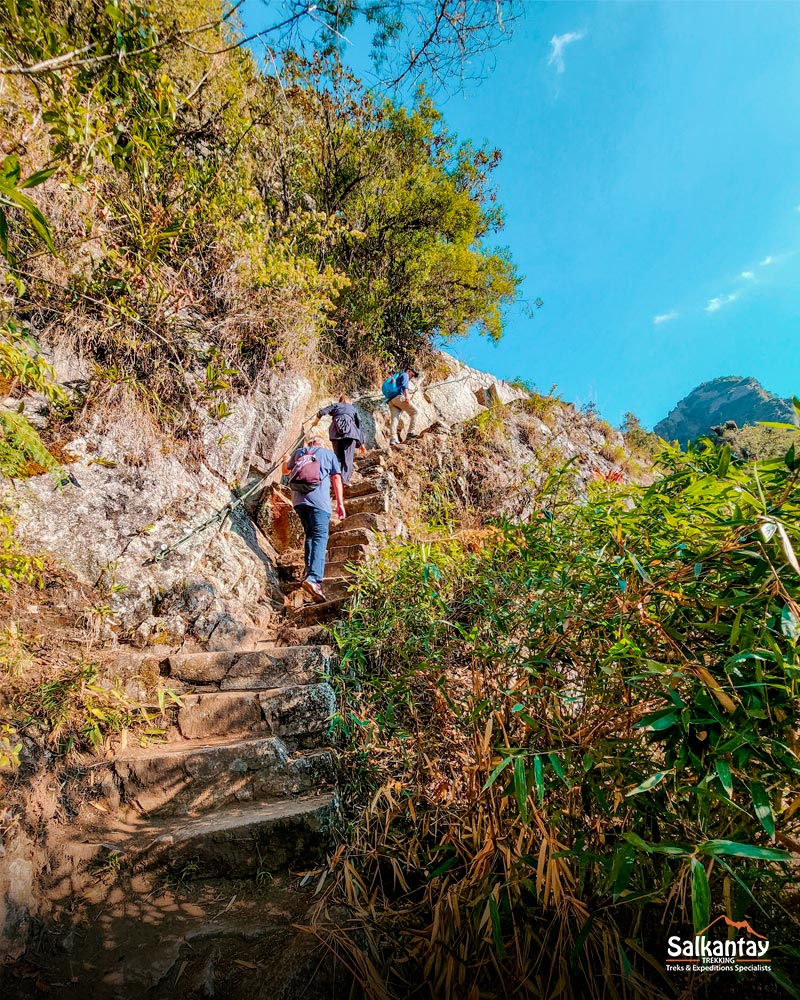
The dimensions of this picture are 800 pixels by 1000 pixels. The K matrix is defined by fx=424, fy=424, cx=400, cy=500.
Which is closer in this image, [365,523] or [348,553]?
[348,553]

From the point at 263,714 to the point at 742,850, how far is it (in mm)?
2564

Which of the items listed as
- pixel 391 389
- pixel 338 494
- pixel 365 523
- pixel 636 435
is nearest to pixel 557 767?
pixel 365 523

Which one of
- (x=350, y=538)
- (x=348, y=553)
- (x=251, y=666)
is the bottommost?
(x=251, y=666)

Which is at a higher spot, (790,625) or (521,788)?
(790,625)

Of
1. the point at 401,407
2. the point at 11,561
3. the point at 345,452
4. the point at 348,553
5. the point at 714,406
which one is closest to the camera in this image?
the point at 11,561

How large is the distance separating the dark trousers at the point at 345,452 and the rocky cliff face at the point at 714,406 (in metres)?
45.4

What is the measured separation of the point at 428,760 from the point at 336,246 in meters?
8.71

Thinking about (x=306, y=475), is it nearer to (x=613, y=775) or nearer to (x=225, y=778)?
(x=225, y=778)

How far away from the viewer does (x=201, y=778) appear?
239 centimetres

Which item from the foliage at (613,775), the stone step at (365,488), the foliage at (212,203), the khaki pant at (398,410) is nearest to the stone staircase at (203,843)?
the foliage at (613,775)

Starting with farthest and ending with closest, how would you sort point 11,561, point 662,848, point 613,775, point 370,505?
point 370,505 < point 11,561 < point 613,775 < point 662,848

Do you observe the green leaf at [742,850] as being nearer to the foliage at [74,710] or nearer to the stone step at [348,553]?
the foliage at [74,710]

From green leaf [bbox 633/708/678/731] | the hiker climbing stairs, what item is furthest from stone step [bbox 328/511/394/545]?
green leaf [bbox 633/708/678/731]

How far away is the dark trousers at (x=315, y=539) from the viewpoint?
13.9 feet
